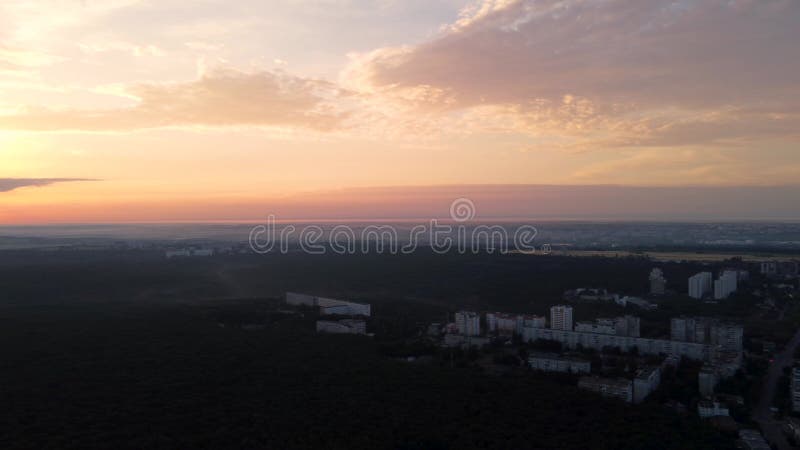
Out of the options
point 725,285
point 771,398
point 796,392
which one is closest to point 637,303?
point 725,285

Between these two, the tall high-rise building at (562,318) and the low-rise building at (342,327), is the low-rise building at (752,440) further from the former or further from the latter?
the low-rise building at (342,327)

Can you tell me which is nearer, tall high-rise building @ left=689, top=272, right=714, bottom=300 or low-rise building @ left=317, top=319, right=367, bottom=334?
low-rise building @ left=317, top=319, right=367, bottom=334

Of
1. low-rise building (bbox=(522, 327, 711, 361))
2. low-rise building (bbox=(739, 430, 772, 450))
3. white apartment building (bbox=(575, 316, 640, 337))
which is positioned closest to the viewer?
low-rise building (bbox=(739, 430, 772, 450))

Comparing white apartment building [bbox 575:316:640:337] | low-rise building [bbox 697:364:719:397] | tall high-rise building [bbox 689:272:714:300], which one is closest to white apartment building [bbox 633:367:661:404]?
low-rise building [bbox 697:364:719:397]

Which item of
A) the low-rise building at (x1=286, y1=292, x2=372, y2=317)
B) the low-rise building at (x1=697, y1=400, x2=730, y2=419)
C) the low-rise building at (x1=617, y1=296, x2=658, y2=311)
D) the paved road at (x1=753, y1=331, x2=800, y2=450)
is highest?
the low-rise building at (x1=286, y1=292, x2=372, y2=317)

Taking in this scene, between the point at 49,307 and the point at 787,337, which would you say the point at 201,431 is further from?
the point at 787,337

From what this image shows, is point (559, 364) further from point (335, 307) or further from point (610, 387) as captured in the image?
point (335, 307)

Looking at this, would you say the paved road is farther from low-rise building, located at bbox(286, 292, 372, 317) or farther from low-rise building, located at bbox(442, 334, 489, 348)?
low-rise building, located at bbox(286, 292, 372, 317)
